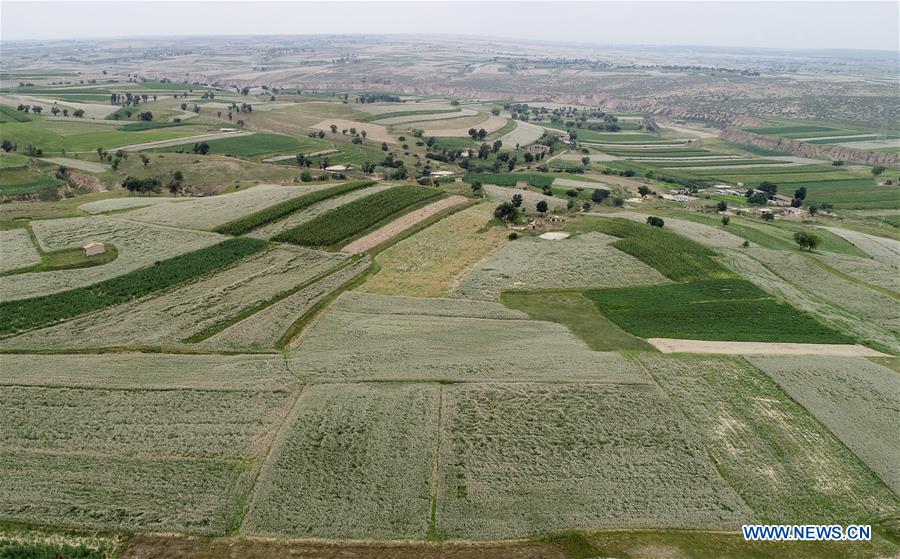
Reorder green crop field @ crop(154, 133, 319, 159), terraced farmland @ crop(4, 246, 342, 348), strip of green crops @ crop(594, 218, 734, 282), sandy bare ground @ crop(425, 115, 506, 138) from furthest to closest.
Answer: sandy bare ground @ crop(425, 115, 506, 138)
green crop field @ crop(154, 133, 319, 159)
strip of green crops @ crop(594, 218, 734, 282)
terraced farmland @ crop(4, 246, 342, 348)

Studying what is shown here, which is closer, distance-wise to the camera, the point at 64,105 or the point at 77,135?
the point at 77,135

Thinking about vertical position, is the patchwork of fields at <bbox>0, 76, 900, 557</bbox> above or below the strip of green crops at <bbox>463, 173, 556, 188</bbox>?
below

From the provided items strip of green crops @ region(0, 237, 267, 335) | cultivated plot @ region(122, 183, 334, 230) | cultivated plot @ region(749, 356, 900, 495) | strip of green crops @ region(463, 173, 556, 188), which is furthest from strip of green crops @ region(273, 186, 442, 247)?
cultivated plot @ region(749, 356, 900, 495)

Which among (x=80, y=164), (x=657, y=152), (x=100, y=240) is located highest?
(x=657, y=152)

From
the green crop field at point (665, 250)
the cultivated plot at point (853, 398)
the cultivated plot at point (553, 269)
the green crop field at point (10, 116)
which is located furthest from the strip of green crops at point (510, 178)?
the green crop field at point (10, 116)

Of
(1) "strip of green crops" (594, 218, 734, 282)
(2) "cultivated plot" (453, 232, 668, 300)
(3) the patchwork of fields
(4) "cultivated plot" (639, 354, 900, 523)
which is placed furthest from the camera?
(1) "strip of green crops" (594, 218, 734, 282)

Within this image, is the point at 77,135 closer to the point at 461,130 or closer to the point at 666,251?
the point at 461,130

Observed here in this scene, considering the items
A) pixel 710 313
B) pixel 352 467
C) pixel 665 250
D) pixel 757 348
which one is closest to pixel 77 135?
pixel 352 467

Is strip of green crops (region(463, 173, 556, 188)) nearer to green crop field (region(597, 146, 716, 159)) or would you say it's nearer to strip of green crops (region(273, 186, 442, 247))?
strip of green crops (region(273, 186, 442, 247))

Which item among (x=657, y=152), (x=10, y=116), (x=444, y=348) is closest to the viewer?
(x=444, y=348)
